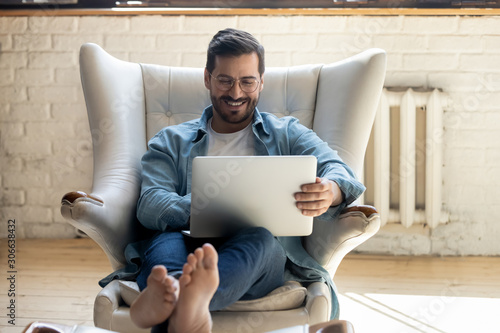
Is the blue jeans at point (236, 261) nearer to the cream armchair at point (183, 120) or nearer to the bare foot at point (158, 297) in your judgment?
the cream armchair at point (183, 120)

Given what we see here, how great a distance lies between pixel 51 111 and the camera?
2893 millimetres

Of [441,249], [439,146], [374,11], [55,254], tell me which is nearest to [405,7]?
[374,11]

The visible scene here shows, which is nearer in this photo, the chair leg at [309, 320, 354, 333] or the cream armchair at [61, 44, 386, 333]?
the chair leg at [309, 320, 354, 333]

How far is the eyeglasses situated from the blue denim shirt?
3.9 inches

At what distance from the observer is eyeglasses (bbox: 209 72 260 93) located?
1.76 metres

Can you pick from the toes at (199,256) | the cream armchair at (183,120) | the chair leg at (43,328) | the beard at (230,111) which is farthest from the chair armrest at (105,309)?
the beard at (230,111)

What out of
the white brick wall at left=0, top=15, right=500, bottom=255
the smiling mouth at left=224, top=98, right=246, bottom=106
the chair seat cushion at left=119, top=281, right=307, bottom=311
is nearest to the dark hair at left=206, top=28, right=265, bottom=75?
the smiling mouth at left=224, top=98, right=246, bottom=106

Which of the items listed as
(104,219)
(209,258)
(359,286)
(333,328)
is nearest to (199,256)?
(209,258)

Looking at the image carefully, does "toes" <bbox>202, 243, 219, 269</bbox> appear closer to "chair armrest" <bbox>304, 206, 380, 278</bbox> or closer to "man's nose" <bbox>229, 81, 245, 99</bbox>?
"chair armrest" <bbox>304, 206, 380, 278</bbox>

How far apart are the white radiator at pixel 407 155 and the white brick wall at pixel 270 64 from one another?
86 millimetres

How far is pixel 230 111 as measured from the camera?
1796 millimetres

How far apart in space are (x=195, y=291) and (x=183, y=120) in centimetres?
101

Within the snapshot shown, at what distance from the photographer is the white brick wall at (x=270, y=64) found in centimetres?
271

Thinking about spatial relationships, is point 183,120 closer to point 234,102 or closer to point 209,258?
point 234,102
